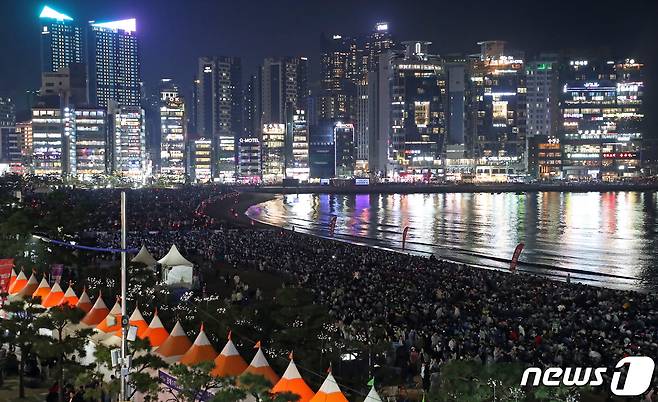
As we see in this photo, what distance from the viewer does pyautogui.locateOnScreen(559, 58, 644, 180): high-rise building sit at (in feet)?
588

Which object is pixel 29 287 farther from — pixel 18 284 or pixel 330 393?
pixel 330 393

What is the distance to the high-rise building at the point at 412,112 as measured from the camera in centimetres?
17538

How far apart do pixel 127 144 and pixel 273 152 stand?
38602 millimetres

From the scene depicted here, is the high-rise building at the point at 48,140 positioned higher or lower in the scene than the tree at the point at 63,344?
higher

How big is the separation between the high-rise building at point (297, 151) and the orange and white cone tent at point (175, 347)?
173009 millimetres

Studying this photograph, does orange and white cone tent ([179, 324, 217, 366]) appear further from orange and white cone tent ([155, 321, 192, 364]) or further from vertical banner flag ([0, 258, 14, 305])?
vertical banner flag ([0, 258, 14, 305])

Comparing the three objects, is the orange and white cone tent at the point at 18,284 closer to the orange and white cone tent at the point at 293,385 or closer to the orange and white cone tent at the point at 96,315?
the orange and white cone tent at the point at 96,315

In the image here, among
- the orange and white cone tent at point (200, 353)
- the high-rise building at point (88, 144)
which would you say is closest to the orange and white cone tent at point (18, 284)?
the orange and white cone tent at point (200, 353)

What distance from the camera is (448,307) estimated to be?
92.1 feet

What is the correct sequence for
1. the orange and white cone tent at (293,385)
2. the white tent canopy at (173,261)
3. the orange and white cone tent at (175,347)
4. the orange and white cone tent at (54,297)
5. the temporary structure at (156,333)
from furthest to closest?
the white tent canopy at (173,261), the orange and white cone tent at (54,297), the temporary structure at (156,333), the orange and white cone tent at (175,347), the orange and white cone tent at (293,385)

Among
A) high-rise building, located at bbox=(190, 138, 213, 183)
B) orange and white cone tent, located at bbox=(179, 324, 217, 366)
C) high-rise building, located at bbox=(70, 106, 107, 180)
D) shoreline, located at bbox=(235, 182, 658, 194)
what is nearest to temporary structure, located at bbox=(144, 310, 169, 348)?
orange and white cone tent, located at bbox=(179, 324, 217, 366)

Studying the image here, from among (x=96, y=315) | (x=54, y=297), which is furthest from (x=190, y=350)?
(x=54, y=297)

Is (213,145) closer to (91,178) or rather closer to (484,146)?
(91,178)

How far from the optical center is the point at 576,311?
27.7 meters
